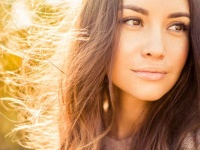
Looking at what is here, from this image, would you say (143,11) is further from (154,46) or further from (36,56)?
(36,56)

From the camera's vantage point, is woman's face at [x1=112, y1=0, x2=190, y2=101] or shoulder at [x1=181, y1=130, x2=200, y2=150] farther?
shoulder at [x1=181, y1=130, x2=200, y2=150]

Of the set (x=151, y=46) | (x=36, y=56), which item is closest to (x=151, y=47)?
(x=151, y=46)

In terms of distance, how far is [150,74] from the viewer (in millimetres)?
2918

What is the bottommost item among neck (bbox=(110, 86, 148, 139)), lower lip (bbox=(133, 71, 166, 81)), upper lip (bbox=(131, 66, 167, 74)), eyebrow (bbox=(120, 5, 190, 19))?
neck (bbox=(110, 86, 148, 139))

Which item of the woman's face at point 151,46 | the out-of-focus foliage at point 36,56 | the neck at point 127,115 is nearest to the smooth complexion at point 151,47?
the woman's face at point 151,46

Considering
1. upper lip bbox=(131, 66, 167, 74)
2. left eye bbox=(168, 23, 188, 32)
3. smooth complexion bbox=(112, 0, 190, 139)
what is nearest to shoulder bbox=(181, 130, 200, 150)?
smooth complexion bbox=(112, 0, 190, 139)

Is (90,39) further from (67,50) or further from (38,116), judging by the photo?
(38,116)

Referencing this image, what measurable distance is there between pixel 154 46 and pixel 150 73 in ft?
0.48

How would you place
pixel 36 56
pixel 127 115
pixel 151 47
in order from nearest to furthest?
pixel 151 47, pixel 127 115, pixel 36 56

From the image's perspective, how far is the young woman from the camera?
2.92 meters

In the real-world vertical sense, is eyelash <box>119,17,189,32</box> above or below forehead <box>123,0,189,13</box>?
below

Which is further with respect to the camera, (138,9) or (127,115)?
(127,115)

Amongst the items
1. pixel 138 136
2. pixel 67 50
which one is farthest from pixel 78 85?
pixel 138 136

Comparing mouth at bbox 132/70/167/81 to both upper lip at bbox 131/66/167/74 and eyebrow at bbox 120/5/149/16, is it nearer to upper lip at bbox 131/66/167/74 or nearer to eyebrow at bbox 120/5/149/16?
upper lip at bbox 131/66/167/74
